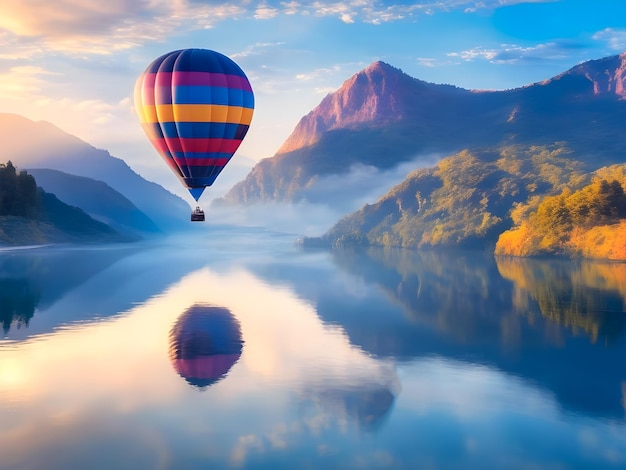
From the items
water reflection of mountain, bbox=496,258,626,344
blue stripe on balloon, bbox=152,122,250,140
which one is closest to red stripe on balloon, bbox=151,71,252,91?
blue stripe on balloon, bbox=152,122,250,140

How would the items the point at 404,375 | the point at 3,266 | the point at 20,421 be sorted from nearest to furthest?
the point at 20,421 → the point at 404,375 → the point at 3,266

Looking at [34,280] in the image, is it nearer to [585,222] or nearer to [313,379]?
[313,379]

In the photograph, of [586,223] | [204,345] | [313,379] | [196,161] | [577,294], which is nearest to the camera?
[313,379]

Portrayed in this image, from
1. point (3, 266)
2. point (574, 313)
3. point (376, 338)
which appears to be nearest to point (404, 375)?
point (376, 338)

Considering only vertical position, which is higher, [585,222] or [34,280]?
[585,222]

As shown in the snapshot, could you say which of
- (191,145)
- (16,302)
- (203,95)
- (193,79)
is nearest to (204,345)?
(191,145)

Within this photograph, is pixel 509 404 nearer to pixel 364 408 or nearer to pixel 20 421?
pixel 364 408
